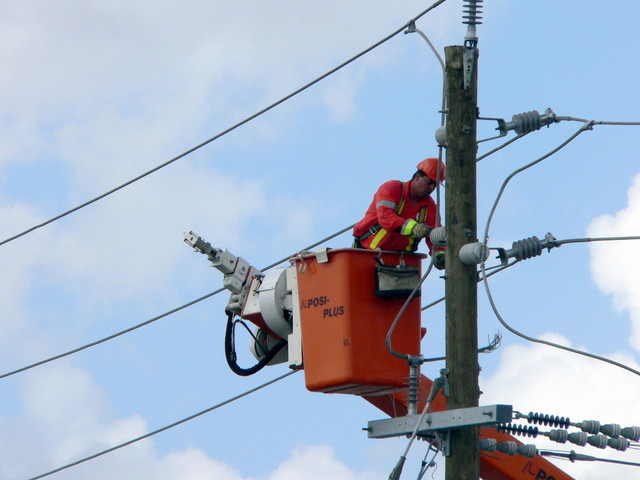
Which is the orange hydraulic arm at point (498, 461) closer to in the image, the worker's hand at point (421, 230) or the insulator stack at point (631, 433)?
the insulator stack at point (631, 433)

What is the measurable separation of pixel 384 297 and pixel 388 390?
0.71m

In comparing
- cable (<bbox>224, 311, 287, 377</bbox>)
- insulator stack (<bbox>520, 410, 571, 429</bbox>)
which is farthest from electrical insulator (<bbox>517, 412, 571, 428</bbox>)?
cable (<bbox>224, 311, 287, 377</bbox>)

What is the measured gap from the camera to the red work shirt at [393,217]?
11117 mm

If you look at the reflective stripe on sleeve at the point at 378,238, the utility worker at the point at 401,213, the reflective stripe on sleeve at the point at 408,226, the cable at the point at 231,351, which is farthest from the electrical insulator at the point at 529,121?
the cable at the point at 231,351

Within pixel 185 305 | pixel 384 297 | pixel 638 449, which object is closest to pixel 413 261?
pixel 384 297

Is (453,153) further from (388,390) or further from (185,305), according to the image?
(185,305)

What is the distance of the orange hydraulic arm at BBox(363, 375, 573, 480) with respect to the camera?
10844 millimetres

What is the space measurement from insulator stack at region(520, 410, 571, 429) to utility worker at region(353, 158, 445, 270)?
1.58m

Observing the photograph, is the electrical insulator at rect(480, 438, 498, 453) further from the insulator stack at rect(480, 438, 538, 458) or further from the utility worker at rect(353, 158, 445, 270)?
the utility worker at rect(353, 158, 445, 270)

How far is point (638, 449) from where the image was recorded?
10.7 m

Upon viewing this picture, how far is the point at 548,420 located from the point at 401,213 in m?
2.05

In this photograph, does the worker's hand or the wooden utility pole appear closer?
the wooden utility pole

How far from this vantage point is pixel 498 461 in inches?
432

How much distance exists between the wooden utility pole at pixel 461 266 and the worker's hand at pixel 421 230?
625mm
